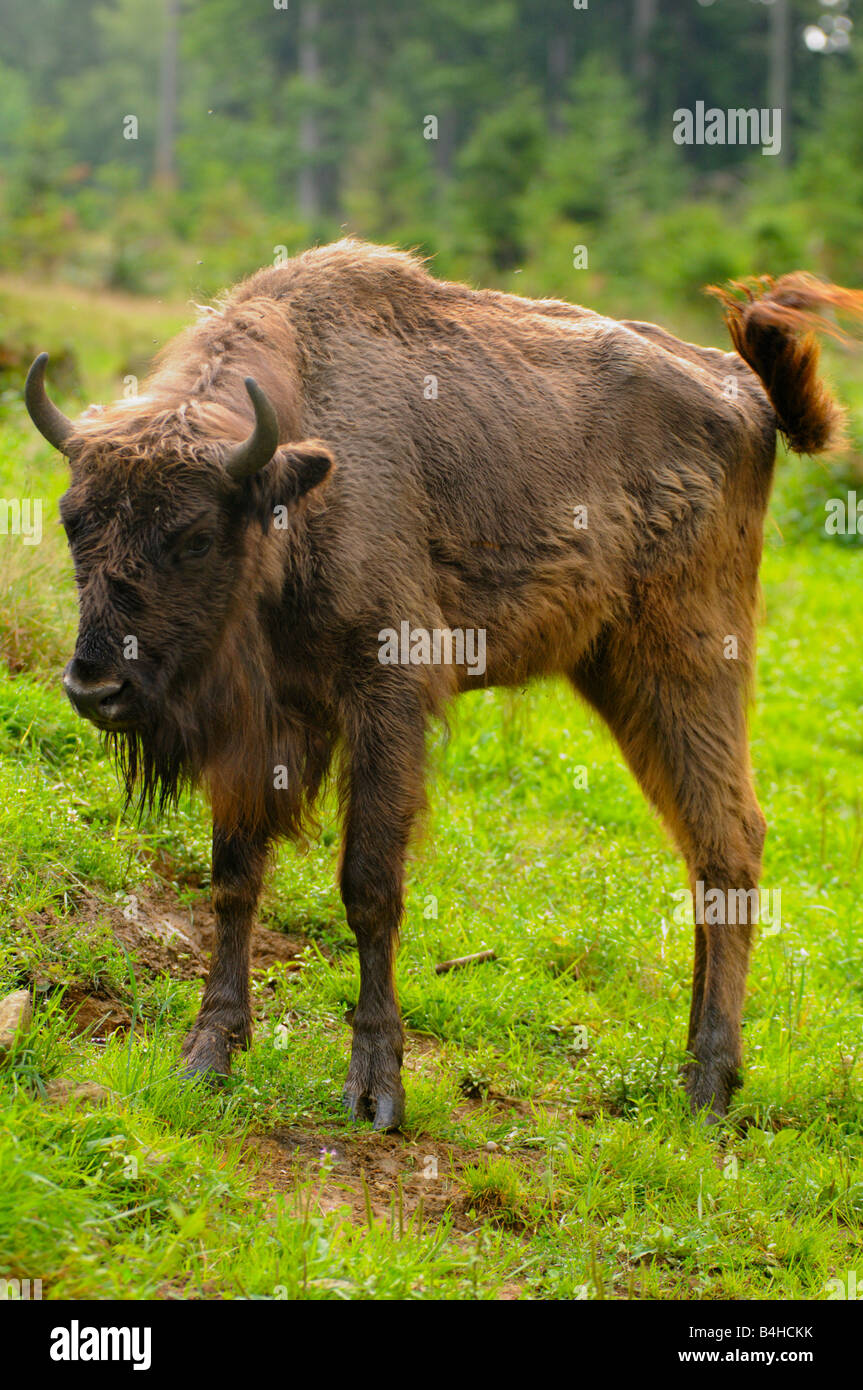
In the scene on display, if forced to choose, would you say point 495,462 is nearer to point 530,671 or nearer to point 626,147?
point 530,671

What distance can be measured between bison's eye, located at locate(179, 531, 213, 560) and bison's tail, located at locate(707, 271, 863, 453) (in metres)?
2.52

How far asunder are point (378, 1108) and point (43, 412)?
95.8 inches

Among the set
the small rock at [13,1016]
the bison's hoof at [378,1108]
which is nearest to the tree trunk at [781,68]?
the bison's hoof at [378,1108]

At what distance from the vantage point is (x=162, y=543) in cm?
362

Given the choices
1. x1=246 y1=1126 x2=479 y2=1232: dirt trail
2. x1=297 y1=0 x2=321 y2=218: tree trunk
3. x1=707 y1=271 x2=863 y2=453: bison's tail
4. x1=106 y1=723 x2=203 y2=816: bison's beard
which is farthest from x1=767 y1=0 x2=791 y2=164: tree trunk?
x1=246 y1=1126 x2=479 y2=1232: dirt trail

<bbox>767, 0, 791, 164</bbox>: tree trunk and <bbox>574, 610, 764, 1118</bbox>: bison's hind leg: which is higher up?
<bbox>767, 0, 791, 164</bbox>: tree trunk

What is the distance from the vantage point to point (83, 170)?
23.7 m

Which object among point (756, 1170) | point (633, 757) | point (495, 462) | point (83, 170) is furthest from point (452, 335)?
point (83, 170)

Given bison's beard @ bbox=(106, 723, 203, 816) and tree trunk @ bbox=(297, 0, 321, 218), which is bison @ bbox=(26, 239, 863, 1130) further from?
tree trunk @ bbox=(297, 0, 321, 218)

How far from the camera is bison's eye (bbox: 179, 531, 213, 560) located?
12.1ft

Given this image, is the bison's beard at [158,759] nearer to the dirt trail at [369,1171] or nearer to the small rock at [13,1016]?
the small rock at [13,1016]

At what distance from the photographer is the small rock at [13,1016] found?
358 cm

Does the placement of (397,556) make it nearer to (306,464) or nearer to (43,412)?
(306,464)
